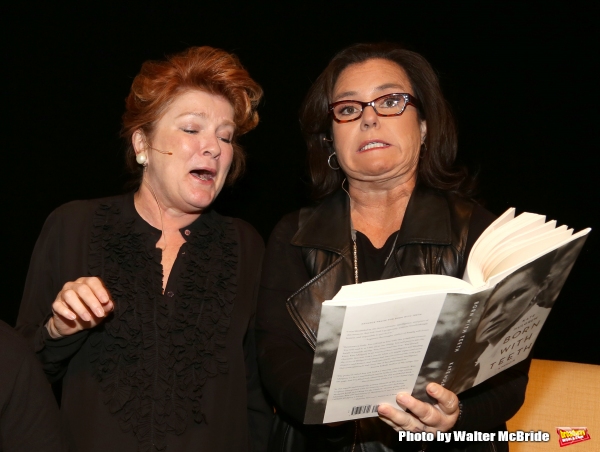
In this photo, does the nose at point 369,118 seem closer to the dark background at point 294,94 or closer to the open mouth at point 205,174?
the open mouth at point 205,174

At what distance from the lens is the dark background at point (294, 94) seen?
107 inches

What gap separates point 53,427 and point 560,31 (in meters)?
2.50

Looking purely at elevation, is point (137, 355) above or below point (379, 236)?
below

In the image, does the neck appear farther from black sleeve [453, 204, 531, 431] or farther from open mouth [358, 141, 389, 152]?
black sleeve [453, 204, 531, 431]

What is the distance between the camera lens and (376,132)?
1893 mm

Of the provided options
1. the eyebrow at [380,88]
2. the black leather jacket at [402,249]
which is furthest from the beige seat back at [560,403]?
the eyebrow at [380,88]

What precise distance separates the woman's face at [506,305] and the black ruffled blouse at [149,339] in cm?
92

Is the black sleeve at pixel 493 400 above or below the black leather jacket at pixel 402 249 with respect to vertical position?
below

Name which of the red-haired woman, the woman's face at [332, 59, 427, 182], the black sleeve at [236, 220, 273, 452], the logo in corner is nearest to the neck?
the red-haired woman

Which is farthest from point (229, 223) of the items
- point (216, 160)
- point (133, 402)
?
point (133, 402)

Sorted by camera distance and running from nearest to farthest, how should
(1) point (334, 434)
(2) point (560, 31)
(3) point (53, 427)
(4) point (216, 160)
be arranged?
(3) point (53, 427) < (1) point (334, 434) < (4) point (216, 160) < (2) point (560, 31)

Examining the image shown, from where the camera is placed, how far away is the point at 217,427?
1911 millimetres

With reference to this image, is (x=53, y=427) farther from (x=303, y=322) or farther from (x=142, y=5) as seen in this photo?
(x=142, y=5)

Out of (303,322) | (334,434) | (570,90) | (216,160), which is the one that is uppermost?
(570,90)
